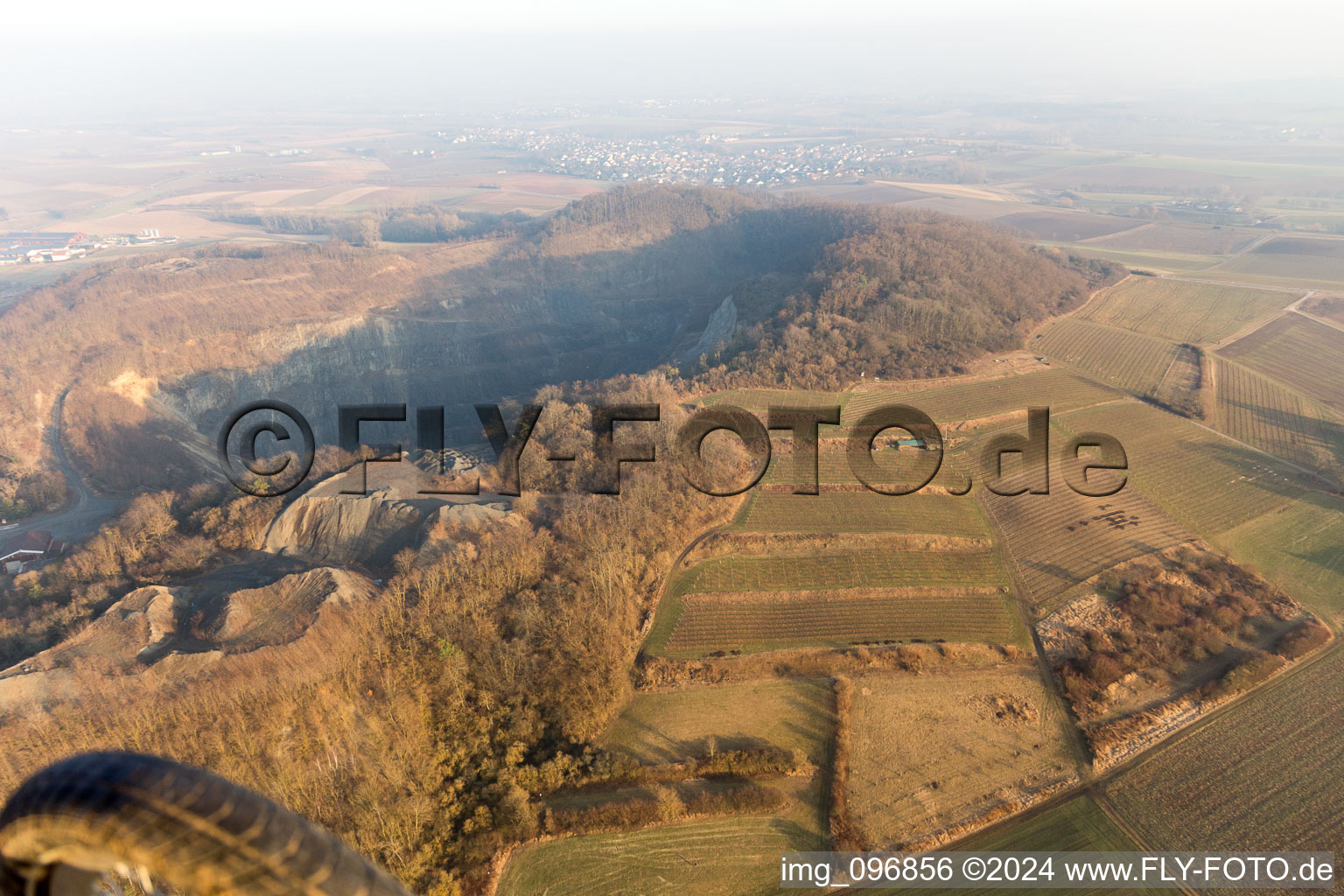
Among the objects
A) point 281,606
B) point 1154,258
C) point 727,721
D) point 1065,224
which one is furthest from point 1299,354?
point 281,606

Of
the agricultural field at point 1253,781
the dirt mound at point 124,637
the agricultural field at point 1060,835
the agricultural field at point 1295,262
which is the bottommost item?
the agricultural field at point 1060,835

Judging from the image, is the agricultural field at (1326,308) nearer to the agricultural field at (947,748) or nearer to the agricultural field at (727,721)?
the agricultural field at (947,748)

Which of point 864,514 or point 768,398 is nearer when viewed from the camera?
point 864,514

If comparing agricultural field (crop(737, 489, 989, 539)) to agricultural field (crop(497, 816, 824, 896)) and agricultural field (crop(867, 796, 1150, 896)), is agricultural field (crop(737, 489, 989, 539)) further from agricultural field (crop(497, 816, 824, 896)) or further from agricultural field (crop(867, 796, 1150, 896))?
agricultural field (crop(497, 816, 824, 896))

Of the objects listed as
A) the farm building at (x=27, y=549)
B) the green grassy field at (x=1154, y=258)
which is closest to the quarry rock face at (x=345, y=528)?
the farm building at (x=27, y=549)

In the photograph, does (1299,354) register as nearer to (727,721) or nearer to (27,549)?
(727,721)

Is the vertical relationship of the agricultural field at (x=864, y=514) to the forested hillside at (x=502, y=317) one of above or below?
below
